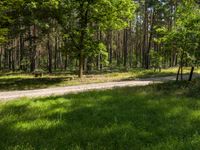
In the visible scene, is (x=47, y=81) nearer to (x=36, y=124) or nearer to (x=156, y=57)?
(x=156, y=57)

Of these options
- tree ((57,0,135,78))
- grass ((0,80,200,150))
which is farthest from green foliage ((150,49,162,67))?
grass ((0,80,200,150))

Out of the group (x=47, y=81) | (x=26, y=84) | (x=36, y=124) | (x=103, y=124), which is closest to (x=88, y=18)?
(x=47, y=81)

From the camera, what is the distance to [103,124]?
11.0 meters

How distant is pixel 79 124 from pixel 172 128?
2.78 meters

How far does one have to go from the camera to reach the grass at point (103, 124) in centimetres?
890

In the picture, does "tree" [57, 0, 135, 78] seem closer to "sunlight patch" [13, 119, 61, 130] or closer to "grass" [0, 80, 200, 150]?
"grass" [0, 80, 200, 150]

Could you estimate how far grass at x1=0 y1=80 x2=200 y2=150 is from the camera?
8898 millimetres

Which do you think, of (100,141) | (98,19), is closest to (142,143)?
(100,141)

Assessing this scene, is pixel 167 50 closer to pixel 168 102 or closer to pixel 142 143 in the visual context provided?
pixel 168 102

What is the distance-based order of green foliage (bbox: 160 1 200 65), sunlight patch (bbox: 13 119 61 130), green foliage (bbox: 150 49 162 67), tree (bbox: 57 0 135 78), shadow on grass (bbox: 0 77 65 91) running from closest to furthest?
sunlight patch (bbox: 13 119 61 130), green foliage (bbox: 160 1 200 65), green foliage (bbox: 150 49 162 67), shadow on grass (bbox: 0 77 65 91), tree (bbox: 57 0 135 78)

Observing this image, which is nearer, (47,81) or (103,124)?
(103,124)

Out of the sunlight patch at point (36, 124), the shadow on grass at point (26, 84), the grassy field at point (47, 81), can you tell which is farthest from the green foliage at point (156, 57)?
the sunlight patch at point (36, 124)

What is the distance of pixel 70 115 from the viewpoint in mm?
12203

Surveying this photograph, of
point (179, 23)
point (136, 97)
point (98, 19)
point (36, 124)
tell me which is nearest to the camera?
point (36, 124)
